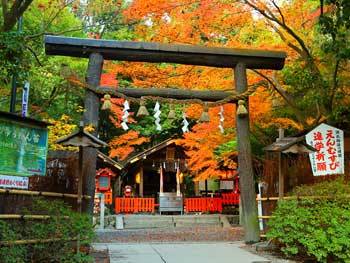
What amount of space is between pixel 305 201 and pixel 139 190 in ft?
62.4

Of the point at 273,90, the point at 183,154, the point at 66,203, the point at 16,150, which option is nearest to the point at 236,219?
the point at 183,154

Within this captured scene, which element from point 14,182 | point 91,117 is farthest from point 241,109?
point 14,182

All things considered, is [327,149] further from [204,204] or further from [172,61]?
[204,204]

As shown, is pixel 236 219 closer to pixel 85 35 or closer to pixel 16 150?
pixel 85 35

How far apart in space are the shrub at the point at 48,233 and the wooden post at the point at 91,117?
2.01 metres

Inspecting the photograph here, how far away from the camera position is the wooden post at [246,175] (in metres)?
10.4

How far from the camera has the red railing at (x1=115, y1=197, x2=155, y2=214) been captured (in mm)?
23719

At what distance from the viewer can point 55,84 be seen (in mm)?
15289

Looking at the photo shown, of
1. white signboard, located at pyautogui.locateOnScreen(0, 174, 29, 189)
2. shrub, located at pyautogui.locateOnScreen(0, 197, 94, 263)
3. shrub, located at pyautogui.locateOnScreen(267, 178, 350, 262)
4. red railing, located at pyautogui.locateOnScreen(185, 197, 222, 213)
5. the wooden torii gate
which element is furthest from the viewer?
red railing, located at pyautogui.locateOnScreen(185, 197, 222, 213)

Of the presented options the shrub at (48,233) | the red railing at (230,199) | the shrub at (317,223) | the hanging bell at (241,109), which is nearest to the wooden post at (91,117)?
the shrub at (48,233)

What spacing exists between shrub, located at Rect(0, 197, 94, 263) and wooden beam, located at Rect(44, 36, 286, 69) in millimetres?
4500

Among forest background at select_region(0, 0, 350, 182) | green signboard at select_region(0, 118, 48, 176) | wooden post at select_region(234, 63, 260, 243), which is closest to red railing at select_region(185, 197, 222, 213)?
forest background at select_region(0, 0, 350, 182)

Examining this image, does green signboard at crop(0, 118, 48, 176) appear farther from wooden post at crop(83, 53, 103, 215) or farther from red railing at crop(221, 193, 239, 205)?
red railing at crop(221, 193, 239, 205)

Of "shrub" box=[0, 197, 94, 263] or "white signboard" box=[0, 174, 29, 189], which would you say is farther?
"white signboard" box=[0, 174, 29, 189]
